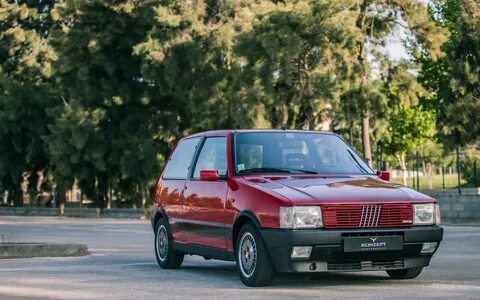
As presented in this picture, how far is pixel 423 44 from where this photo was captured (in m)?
41.6

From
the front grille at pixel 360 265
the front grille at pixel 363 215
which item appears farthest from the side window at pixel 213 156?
the front grille at pixel 360 265

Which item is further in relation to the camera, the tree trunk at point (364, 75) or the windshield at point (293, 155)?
the tree trunk at point (364, 75)

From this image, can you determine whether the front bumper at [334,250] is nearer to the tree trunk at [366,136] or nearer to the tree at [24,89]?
the tree trunk at [366,136]

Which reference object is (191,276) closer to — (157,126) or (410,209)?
(410,209)

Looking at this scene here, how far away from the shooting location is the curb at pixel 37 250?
17.5 metres

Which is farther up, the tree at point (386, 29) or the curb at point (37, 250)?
the tree at point (386, 29)

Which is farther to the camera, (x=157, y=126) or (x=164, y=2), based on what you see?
(x=157, y=126)

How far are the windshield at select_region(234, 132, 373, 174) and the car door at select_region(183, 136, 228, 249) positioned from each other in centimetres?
29

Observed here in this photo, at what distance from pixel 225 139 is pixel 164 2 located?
3144cm

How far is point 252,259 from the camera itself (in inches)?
464

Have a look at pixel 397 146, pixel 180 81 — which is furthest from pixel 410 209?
pixel 397 146

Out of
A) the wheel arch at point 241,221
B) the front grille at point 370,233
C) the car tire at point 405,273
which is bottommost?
the car tire at point 405,273

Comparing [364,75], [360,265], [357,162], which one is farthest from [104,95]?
[360,265]

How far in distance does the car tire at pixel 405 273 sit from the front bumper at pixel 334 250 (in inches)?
24.6
